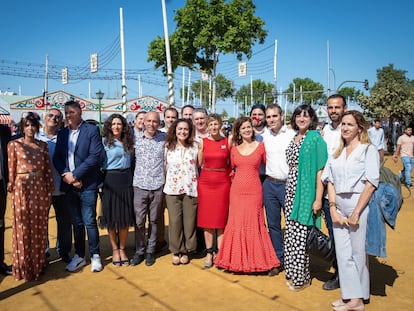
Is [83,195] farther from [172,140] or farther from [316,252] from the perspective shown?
[316,252]

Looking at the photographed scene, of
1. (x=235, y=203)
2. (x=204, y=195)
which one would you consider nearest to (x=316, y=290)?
(x=235, y=203)

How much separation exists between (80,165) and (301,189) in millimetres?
2438

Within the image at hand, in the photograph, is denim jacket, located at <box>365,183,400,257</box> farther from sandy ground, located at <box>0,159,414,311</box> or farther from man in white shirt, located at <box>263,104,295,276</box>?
man in white shirt, located at <box>263,104,295,276</box>

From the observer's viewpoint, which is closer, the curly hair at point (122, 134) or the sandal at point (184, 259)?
the curly hair at point (122, 134)

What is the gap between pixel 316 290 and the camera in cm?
375

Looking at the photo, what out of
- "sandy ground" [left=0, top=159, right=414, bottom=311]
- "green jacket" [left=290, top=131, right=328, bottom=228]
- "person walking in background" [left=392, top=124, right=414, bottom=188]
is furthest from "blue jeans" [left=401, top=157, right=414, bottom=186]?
"green jacket" [left=290, top=131, right=328, bottom=228]

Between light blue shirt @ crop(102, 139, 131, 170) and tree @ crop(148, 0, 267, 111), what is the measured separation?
553 inches

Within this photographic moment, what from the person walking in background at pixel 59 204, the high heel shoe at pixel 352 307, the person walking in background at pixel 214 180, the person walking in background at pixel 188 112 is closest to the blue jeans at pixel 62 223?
the person walking in background at pixel 59 204

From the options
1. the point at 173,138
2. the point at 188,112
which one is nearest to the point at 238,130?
the point at 173,138

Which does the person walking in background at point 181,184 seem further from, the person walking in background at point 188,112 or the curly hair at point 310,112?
the curly hair at point 310,112

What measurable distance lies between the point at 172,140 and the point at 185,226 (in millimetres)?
1071

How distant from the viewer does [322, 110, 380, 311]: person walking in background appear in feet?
10.3

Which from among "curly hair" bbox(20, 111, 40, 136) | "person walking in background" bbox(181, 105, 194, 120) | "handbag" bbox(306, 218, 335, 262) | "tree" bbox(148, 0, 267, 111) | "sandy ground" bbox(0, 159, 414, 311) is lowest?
"sandy ground" bbox(0, 159, 414, 311)

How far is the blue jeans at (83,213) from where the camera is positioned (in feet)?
14.0
